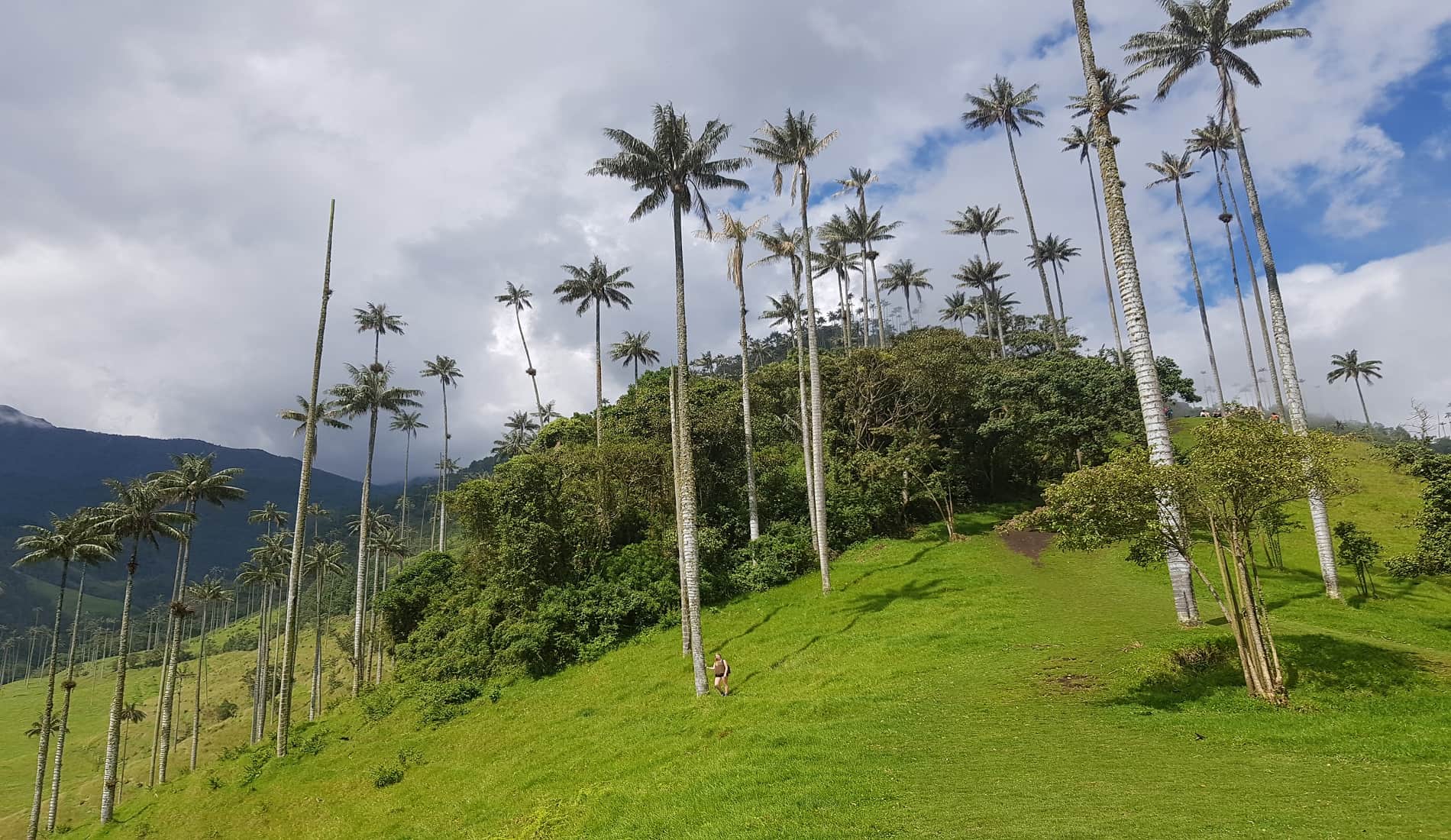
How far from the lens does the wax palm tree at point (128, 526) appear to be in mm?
34844

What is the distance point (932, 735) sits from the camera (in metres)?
15.1

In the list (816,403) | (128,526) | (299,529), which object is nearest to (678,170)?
(816,403)

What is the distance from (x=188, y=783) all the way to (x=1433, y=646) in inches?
2066

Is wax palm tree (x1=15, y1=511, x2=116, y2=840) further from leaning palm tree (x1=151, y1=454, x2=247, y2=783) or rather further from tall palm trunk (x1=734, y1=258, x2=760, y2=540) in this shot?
tall palm trunk (x1=734, y1=258, x2=760, y2=540)

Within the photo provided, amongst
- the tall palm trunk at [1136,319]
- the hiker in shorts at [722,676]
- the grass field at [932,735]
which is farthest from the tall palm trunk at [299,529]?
the tall palm trunk at [1136,319]

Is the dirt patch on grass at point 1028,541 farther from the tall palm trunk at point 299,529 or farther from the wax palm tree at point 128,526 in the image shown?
the wax palm tree at point 128,526

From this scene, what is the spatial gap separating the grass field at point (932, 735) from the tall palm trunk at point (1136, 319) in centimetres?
158

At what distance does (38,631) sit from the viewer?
183 metres

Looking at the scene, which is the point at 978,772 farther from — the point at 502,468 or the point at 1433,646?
the point at 502,468

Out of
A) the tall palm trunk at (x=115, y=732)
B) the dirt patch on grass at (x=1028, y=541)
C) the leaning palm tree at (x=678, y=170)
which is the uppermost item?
the leaning palm tree at (x=678, y=170)

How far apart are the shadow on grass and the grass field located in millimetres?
76

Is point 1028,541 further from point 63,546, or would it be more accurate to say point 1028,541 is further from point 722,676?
point 63,546

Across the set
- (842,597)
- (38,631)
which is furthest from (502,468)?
(38,631)

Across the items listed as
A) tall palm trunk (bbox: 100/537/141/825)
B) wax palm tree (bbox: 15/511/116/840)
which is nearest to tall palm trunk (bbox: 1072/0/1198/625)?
tall palm trunk (bbox: 100/537/141/825)
